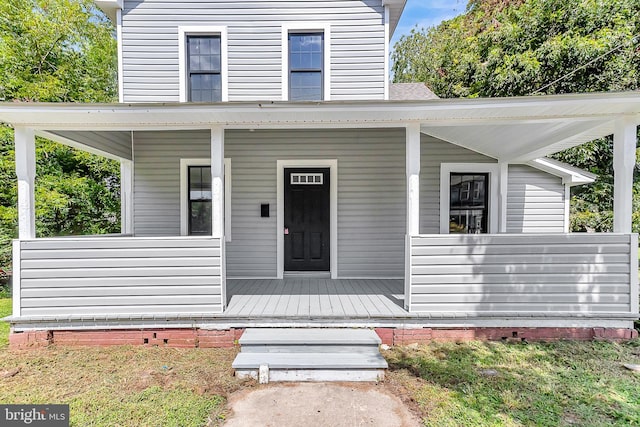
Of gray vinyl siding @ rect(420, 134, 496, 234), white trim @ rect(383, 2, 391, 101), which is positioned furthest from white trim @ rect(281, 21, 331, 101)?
gray vinyl siding @ rect(420, 134, 496, 234)

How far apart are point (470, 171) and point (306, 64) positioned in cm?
343

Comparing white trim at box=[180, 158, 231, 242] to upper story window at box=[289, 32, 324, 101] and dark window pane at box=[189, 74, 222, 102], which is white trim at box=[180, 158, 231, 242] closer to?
dark window pane at box=[189, 74, 222, 102]

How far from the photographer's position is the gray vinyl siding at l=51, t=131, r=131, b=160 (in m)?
4.37

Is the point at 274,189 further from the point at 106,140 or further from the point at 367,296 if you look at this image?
the point at 106,140

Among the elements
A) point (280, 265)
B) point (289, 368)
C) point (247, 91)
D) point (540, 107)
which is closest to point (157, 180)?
point (247, 91)

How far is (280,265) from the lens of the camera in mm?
5520

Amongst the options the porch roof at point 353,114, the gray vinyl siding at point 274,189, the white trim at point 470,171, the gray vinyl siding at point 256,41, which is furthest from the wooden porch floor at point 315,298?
the gray vinyl siding at point 256,41

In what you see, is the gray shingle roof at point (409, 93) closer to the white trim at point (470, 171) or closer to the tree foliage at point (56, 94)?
the white trim at point (470, 171)

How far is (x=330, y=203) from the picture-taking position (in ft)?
18.2

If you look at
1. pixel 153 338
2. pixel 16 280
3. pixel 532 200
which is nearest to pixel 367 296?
pixel 153 338

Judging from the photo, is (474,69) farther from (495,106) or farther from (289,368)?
(289,368)

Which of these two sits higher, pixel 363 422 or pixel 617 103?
pixel 617 103

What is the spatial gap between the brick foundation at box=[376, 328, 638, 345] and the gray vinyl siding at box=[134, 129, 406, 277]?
1.81 meters

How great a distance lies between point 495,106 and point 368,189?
2460 mm
